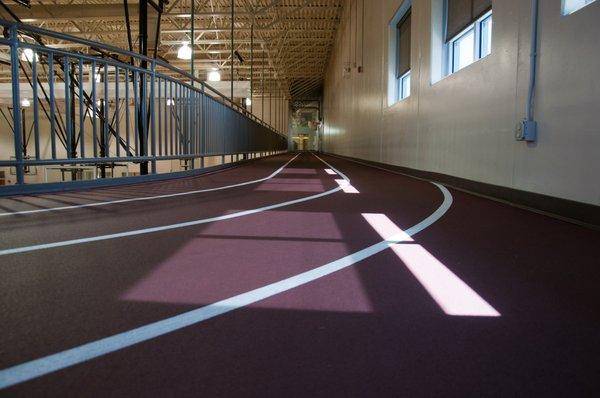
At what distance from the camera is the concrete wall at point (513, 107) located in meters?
3.47

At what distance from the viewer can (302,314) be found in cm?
168

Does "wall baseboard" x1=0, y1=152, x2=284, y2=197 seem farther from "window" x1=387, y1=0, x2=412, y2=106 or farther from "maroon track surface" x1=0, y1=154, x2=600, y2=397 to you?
"window" x1=387, y1=0, x2=412, y2=106

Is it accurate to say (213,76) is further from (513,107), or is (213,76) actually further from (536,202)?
(536,202)

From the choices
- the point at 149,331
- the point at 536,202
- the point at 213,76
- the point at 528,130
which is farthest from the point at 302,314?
the point at 213,76

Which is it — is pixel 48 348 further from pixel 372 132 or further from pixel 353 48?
pixel 353 48

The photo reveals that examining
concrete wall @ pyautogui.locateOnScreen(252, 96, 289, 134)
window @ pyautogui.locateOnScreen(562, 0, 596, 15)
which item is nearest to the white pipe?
window @ pyautogui.locateOnScreen(562, 0, 596, 15)

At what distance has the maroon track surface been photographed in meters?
1.22

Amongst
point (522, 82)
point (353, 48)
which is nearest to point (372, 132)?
point (353, 48)

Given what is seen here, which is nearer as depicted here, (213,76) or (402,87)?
(402,87)

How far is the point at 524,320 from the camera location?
Result: 65.5 inches

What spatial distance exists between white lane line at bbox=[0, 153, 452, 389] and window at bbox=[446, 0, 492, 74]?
468 centimetres

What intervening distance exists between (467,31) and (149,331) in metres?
6.75

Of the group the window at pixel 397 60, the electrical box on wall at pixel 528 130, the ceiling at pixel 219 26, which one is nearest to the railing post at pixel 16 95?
the electrical box on wall at pixel 528 130

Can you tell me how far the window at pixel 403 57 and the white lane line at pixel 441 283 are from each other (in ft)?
27.8
